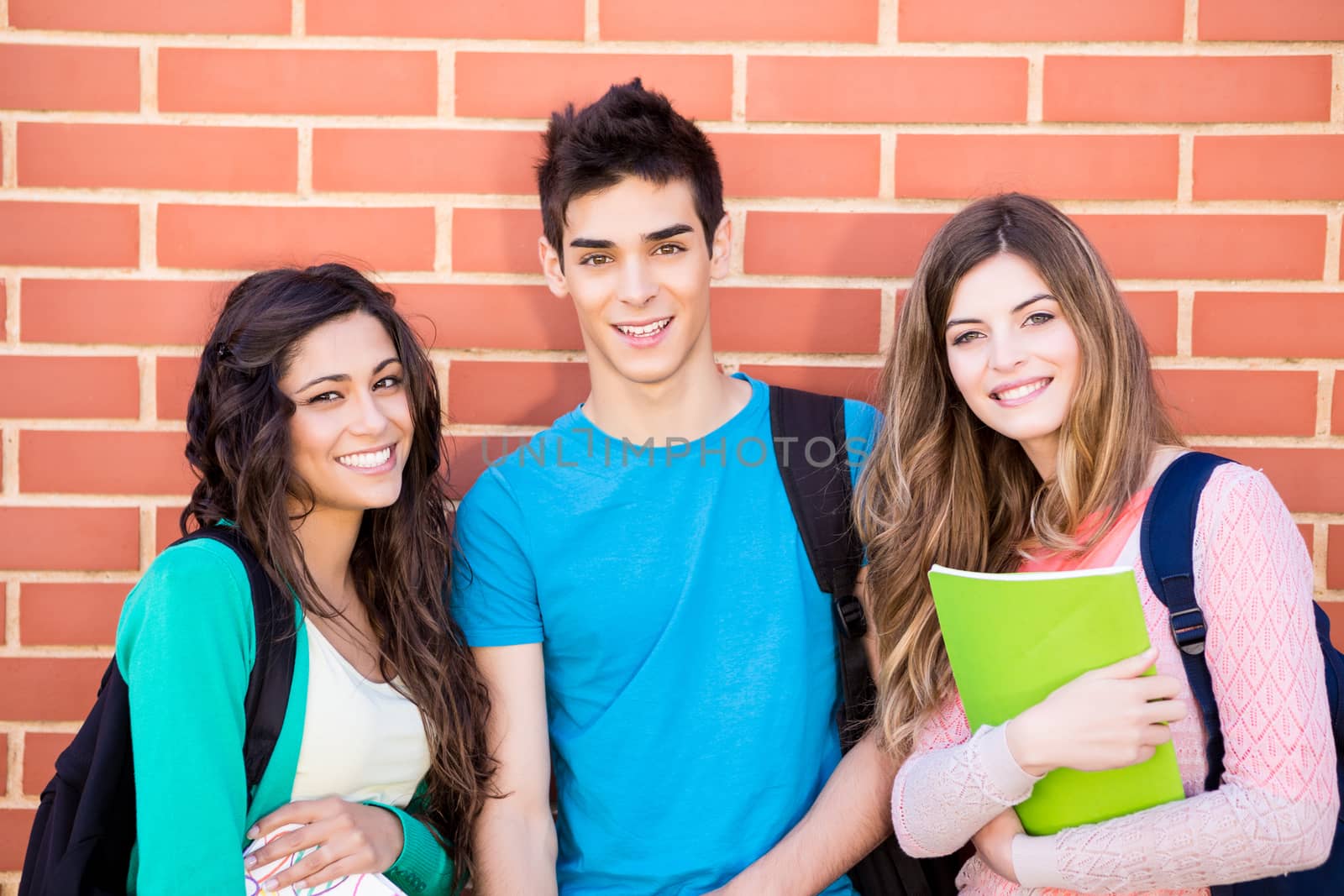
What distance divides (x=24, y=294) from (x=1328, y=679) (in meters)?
2.63

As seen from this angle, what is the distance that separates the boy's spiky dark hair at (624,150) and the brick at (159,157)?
23.9 inches

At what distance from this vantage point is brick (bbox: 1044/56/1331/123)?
2240 millimetres

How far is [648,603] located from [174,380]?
1161mm

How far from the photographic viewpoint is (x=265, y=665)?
1804 millimetres

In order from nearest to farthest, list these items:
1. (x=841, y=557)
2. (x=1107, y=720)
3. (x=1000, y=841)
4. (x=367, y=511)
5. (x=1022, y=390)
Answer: (x=1107, y=720), (x=1000, y=841), (x=1022, y=390), (x=841, y=557), (x=367, y=511)

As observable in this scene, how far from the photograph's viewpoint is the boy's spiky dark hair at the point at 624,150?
2078 mm

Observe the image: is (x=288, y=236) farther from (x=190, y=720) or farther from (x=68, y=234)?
(x=190, y=720)

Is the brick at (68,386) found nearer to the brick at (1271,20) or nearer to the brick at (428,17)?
the brick at (428,17)

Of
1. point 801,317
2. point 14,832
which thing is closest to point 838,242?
point 801,317

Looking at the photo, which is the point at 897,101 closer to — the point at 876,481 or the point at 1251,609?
the point at 876,481

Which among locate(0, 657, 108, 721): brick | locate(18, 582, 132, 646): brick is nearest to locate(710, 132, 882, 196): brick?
locate(18, 582, 132, 646): brick

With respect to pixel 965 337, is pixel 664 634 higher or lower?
lower

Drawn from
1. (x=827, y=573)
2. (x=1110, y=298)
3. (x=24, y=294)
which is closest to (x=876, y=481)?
(x=827, y=573)

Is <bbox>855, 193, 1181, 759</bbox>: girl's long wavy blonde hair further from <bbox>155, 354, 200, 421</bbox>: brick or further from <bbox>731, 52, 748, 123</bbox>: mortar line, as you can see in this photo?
<bbox>155, 354, 200, 421</bbox>: brick
